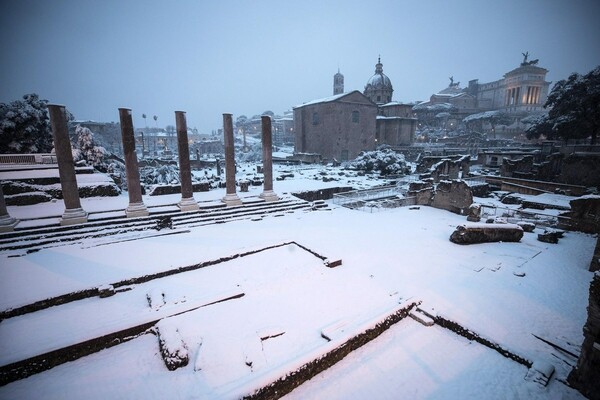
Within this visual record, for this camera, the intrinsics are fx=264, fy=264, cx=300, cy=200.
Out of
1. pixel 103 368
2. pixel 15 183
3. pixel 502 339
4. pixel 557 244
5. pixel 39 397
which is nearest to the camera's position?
pixel 39 397

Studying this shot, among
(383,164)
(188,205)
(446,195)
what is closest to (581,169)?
(446,195)

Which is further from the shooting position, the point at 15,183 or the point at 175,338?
the point at 15,183

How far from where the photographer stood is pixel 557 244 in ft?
31.7

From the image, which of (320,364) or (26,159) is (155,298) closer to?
(320,364)

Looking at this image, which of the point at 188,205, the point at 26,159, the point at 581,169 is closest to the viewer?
the point at 188,205

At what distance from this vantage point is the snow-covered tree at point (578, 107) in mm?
21938

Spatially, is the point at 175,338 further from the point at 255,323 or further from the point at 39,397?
the point at 39,397

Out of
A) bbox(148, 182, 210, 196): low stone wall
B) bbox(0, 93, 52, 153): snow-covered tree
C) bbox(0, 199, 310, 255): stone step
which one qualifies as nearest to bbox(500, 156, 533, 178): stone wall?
bbox(0, 199, 310, 255): stone step

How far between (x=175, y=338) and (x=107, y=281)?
3.07 metres

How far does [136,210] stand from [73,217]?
1.97 meters

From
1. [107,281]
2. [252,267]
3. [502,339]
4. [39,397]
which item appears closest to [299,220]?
[252,267]

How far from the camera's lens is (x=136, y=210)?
10.8 metres

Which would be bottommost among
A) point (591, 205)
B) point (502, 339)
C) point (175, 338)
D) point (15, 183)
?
point (502, 339)

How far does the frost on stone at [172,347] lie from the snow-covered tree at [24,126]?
23516mm
